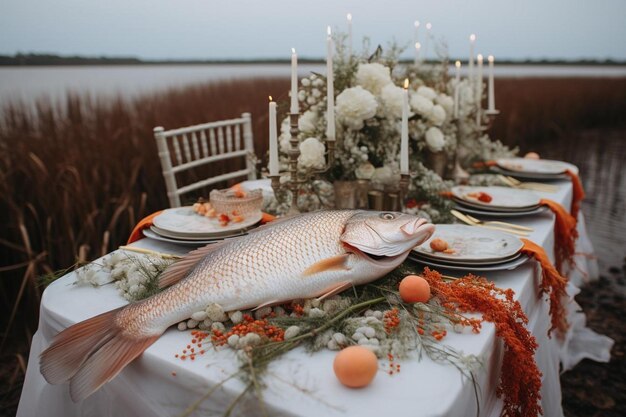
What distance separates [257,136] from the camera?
505 centimetres

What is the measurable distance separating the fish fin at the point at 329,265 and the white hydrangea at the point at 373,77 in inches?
39.2

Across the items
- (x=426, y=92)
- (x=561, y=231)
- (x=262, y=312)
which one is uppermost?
(x=426, y=92)

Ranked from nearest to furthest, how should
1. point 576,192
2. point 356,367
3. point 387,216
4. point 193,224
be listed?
point 356,367 < point 387,216 < point 193,224 < point 576,192

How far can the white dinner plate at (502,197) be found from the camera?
6.09 ft

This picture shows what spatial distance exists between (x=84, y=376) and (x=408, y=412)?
1.93 feet

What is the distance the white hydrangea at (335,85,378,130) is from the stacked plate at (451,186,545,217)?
0.60 meters

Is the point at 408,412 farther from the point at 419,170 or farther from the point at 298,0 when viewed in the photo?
the point at 298,0

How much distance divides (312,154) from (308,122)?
8.5 inches

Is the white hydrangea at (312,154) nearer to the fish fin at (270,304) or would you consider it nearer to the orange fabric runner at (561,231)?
the fish fin at (270,304)

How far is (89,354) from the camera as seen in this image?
2.85 ft

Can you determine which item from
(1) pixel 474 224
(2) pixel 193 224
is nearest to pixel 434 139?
(1) pixel 474 224

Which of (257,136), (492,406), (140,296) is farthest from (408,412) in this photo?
(257,136)

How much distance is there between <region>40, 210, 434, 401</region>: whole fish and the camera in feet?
2.89

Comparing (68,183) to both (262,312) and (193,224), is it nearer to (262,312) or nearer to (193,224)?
(193,224)
